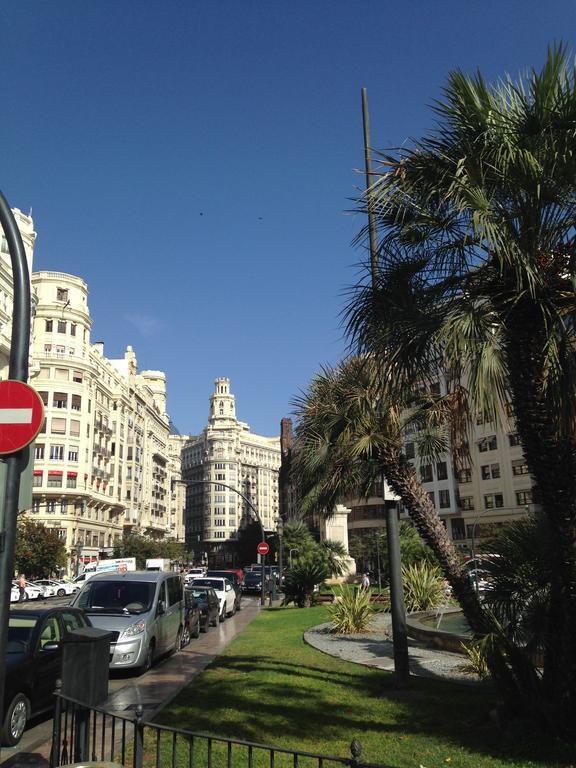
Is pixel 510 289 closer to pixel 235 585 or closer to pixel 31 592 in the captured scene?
pixel 235 585

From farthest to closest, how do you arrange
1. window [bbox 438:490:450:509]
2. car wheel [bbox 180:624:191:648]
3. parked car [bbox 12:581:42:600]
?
→ window [bbox 438:490:450:509] < parked car [bbox 12:581:42:600] < car wheel [bbox 180:624:191:648]

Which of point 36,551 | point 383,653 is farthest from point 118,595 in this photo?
point 36,551

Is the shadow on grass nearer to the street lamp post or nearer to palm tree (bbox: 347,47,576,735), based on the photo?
palm tree (bbox: 347,47,576,735)

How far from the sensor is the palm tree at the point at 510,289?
617cm

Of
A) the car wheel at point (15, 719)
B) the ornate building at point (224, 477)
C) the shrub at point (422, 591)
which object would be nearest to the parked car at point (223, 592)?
the shrub at point (422, 591)

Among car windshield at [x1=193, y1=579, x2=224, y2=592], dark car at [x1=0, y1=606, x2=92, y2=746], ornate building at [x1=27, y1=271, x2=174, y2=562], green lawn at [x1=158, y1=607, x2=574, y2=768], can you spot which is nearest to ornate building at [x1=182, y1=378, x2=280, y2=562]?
ornate building at [x1=27, y1=271, x2=174, y2=562]

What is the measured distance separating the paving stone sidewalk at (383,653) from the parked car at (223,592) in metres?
7.64

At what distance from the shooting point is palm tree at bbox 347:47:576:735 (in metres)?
6.17

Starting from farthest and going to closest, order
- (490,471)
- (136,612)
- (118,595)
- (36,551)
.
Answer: (490,471)
(36,551)
(118,595)
(136,612)

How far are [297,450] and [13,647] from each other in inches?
301

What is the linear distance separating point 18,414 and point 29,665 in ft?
14.2

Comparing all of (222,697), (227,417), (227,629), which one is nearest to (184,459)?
(227,417)

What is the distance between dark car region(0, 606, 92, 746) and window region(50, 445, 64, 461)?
2208 inches

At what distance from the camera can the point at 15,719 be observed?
7492 mm
